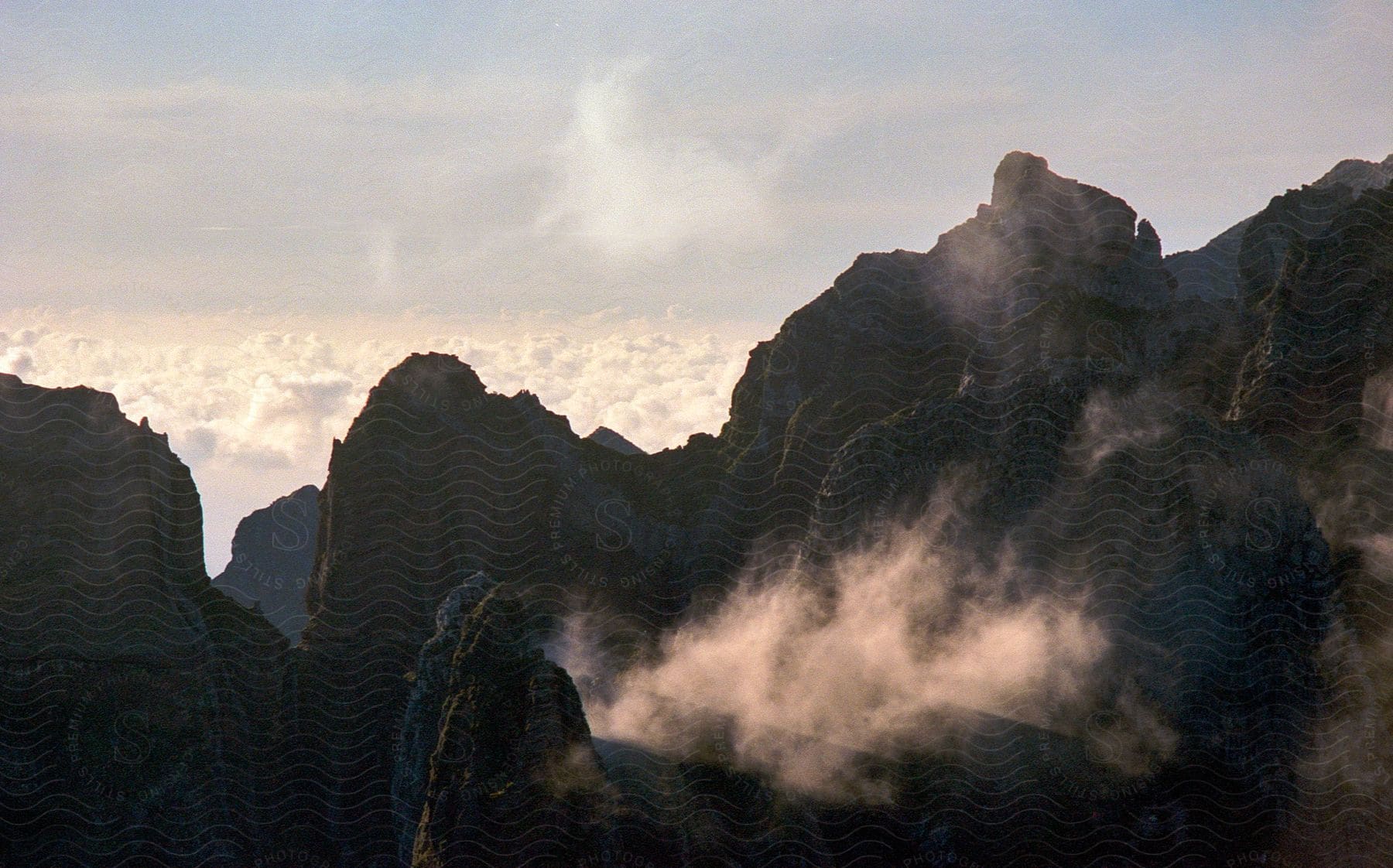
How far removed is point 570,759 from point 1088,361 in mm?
31648

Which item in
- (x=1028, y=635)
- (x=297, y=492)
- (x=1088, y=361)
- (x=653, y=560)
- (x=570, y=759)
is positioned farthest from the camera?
(x=297, y=492)

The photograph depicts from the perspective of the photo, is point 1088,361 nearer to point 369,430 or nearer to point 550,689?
point 550,689

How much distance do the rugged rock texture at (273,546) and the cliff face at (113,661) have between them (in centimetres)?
9237

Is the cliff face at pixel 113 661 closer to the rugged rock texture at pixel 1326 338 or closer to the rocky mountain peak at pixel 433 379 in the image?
the rocky mountain peak at pixel 433 379

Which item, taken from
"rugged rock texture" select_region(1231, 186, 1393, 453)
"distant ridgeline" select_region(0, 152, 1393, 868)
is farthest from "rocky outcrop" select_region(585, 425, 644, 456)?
"rugged rock texture" select_region(1231, 186, 1393, 453)

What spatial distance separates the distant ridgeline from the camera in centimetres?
5525

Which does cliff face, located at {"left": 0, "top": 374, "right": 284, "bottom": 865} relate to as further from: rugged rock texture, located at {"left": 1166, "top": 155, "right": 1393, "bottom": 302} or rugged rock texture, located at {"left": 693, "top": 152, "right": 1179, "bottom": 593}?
rugged rock texture, located at {"left": 1166, "top": 155, "right": 1393, "bottom": 302}

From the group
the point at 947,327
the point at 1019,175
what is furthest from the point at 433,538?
the point at 1019,175

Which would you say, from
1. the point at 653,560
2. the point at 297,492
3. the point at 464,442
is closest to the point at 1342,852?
the point at 653,560

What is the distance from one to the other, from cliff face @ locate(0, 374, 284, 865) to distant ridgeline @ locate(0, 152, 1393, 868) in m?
0.18

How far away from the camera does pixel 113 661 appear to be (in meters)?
69.1

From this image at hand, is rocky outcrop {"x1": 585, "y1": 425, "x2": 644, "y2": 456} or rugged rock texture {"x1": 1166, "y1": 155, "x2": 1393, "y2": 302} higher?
rocky outcrop {"x1": 585, "y1": 425, "x2": 644, "y2": 456}

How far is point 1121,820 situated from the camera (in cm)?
5481

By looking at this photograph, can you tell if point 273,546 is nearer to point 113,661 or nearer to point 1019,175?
point 113,661
